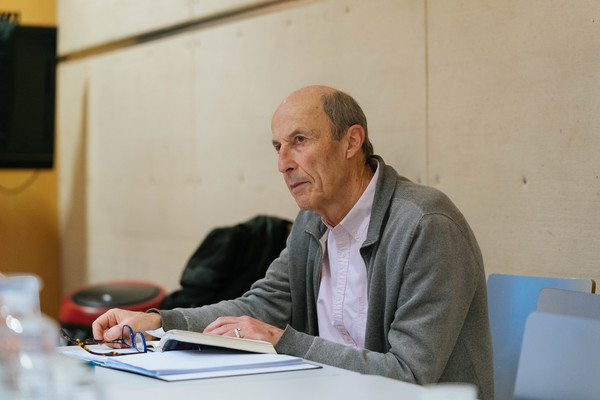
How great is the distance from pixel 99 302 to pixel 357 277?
2.51 metres

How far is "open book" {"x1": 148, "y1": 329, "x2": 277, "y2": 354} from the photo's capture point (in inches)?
66.5

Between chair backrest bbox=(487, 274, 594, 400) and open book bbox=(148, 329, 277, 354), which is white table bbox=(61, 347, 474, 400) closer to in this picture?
open book bbox=(148, 329, 277, 354)

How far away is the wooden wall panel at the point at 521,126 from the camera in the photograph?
8.64ft

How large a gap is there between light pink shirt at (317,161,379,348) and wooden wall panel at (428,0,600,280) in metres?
0.80

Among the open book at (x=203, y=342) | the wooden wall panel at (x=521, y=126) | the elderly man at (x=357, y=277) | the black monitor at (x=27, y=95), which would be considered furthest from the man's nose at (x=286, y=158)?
the black monitor at (x=27, y=95)

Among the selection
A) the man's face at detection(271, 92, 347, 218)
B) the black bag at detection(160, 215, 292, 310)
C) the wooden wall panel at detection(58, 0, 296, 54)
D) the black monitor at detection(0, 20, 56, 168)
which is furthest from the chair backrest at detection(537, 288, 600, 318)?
the black monitor at detection(0, 20, 56, 168)

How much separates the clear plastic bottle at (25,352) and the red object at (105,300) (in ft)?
10.2

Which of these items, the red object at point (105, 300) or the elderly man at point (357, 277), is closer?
the elderly man at point (357, 277)

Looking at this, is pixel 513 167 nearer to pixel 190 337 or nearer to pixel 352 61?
pixel 352 61

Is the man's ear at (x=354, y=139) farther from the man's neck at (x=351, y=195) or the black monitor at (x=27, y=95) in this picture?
the black monitor at (x=27, y=95)

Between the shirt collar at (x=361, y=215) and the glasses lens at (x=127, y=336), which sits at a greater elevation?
the shirt collar at (x=361, y=215)

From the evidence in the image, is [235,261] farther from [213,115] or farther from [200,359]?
[200,359]

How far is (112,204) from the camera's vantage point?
5.55 meters

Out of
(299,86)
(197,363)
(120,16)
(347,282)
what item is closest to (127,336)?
(197,363)
